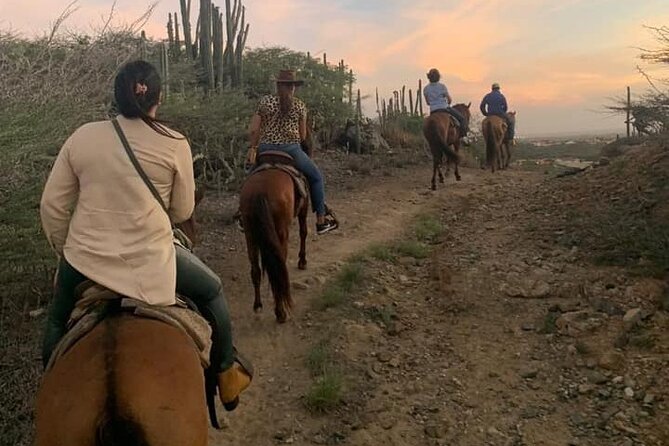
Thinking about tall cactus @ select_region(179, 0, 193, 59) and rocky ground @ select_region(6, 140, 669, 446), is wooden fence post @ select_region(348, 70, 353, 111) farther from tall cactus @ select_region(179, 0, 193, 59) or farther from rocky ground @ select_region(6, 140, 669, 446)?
rocky ground @ select_region(6, 140, 669, 446)

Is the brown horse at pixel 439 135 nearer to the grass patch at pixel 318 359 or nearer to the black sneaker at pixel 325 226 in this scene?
the black sneaker at pixel 325 226

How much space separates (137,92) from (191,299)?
104 centimetres

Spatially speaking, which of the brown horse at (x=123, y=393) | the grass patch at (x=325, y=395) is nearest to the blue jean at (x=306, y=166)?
the grass patch at (x=325, y=395)

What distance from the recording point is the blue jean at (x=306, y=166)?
659 cm

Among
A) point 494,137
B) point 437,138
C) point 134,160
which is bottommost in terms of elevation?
point 134,160

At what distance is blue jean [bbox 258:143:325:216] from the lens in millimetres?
6594

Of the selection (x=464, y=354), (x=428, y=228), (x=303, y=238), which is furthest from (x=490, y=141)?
(x=464, y=354)

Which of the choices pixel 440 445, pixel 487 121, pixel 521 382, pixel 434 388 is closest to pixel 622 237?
pixel 521 382

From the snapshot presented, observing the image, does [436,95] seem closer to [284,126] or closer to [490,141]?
[490,141]

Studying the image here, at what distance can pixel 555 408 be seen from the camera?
4.41 meters

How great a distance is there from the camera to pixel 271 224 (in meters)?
5.68

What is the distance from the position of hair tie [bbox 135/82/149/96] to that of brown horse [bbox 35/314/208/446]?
3.46 ft

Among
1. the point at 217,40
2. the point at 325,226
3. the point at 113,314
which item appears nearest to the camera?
the point at 113,314

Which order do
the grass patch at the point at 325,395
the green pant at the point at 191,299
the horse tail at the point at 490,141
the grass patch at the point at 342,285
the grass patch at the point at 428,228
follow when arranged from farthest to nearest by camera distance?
1. the horse tail at the point at 490,141
2. the grass patch at the point at 428,228
3. the grass patch at the point at 342,285
4. the grass patch at the point at 325,395
5. the green pant at the point at 191,299
